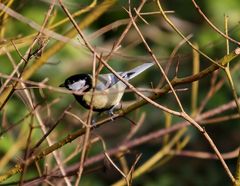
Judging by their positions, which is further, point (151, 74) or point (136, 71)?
point (151, 74)

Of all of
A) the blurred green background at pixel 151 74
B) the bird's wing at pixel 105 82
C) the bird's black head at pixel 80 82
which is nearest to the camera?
the bird's black head at pixel 80 82

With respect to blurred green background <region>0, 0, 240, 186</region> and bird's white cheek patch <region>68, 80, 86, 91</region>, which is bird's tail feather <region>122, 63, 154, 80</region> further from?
blurred green background <region>0, 0, 240, 186</region>

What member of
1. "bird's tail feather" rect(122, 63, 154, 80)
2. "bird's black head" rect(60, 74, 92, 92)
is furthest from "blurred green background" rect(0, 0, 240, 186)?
"bird's black head" rect(60, 74, 92, 92)

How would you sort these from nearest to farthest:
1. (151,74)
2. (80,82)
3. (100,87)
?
(80,82)
(100,87)
(151,74)

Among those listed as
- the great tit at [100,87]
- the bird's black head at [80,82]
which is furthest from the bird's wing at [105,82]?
the bird's black head at [80,82]

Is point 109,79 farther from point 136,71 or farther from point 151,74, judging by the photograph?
point 151,74

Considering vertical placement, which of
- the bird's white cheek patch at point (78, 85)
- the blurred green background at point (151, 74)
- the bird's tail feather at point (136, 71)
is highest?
the bird's white cheek patch at point (78, 85)

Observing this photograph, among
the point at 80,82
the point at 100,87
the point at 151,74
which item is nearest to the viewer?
the point at 80,82

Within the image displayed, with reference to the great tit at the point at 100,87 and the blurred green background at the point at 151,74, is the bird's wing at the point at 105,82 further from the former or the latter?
the blurred green background at the point at 151,74

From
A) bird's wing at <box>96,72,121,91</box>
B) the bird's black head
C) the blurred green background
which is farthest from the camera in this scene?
the blurred green background

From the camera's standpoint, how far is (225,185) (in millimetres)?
4715

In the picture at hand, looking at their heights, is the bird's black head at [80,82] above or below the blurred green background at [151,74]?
above

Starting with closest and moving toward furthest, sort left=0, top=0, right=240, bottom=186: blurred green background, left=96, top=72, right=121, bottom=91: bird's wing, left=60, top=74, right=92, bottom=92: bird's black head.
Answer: left=60, top=74, right=92, bottom=92: bird's black head, left=96, top=72, right=121, bottom=91: bird's wing, left=0, top=0, right=240, bottom=186: blurred green background

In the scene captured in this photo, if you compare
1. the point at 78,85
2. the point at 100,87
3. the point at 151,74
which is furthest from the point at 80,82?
the point at 151,74
